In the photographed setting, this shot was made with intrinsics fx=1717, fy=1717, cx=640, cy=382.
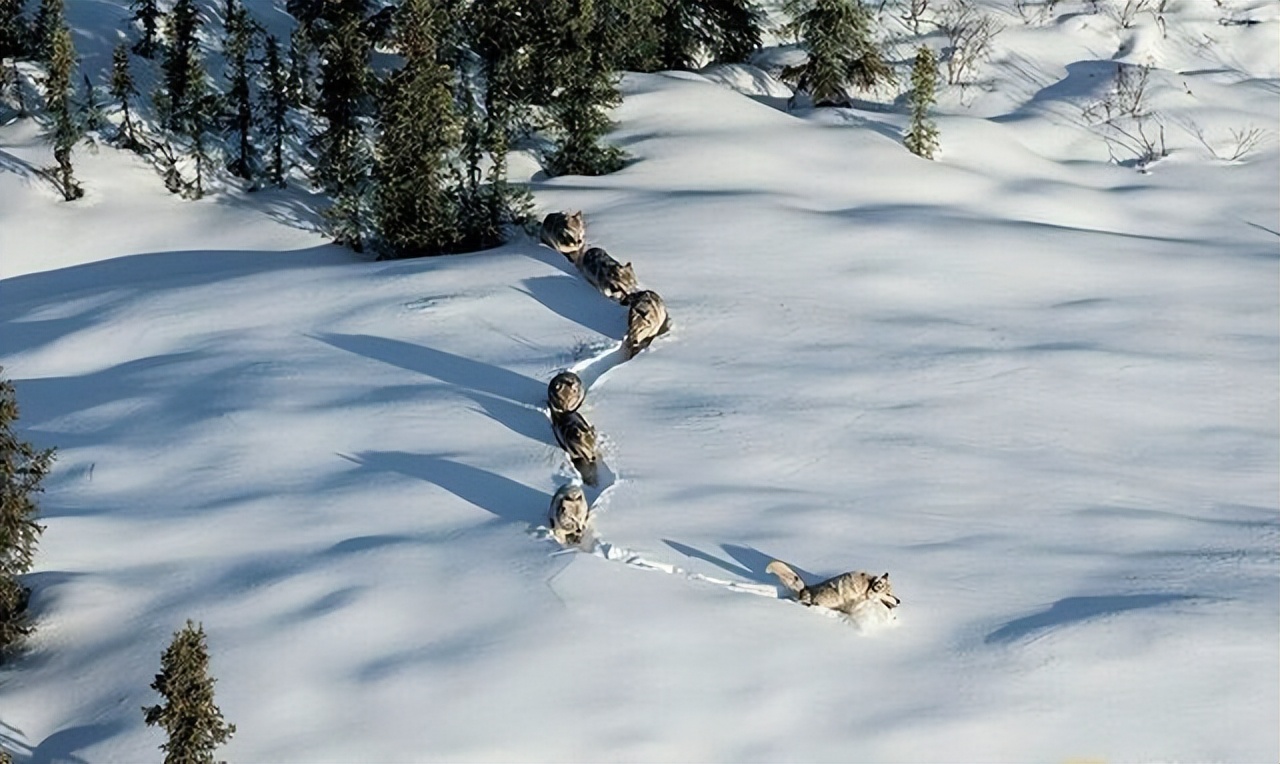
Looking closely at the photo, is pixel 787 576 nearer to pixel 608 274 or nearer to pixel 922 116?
pixel 608 274

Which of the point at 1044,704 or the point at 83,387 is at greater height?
the point at 1044,704

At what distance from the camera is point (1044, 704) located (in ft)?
38.7

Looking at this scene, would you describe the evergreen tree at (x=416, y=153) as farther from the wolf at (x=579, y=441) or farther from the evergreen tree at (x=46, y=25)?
the wolf at (x=579, y=441)

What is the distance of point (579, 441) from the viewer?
1553 cm

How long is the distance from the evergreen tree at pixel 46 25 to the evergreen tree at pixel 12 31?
21 cm

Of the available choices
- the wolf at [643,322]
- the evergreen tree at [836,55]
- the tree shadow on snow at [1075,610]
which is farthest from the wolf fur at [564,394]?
the evergreen tree at [836,55]

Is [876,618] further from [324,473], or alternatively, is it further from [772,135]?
[772,135]

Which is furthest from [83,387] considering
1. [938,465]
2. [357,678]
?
[938,465]

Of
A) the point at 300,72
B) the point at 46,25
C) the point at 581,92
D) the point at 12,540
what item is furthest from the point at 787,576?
the point at 46,25

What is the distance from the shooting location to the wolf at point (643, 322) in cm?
1819

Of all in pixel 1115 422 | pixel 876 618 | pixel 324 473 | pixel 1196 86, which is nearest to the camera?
pixel 876 618

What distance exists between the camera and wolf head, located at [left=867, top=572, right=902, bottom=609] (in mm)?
12766

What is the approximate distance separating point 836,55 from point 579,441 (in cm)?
1627

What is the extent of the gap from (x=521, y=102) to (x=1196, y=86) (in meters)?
13.3
